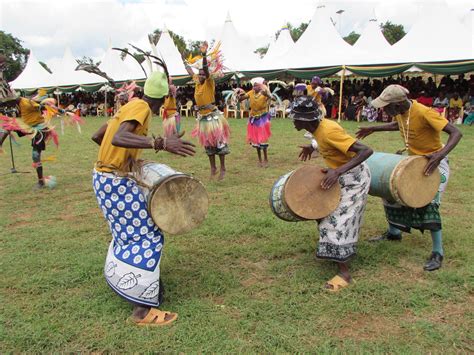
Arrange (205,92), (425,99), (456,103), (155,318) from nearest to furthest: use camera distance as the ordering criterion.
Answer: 1. (155,318)
2. (205,92)
3. (456,103)
4. (425,99)

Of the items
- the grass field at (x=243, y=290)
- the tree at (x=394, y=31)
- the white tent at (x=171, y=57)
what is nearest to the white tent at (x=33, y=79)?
the white tent at (x=171, y=57)

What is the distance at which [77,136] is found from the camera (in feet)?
48.0

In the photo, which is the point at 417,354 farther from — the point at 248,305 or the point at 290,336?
the point at 248,305

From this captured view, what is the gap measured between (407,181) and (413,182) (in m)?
0.06

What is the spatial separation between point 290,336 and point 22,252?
3001mm

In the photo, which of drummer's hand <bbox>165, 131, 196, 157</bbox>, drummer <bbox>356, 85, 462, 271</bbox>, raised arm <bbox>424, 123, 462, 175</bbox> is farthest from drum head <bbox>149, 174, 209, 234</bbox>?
raised arm <bbox>424, 123, 462, 175</bbox>

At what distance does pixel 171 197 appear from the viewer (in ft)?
9.54

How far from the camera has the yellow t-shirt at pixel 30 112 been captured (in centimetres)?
676

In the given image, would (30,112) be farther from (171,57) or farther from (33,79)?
(33,79)

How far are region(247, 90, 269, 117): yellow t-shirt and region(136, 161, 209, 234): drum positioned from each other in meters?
5.72

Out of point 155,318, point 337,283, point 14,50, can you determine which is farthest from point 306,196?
point 14,50

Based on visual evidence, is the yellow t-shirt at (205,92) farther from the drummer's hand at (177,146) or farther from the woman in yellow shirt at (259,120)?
the drummer's hand at (177,146)

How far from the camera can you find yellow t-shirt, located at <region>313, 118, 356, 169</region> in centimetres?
323

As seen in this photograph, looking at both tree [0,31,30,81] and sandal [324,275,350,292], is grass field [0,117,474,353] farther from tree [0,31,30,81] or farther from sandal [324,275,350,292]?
tree [0,31,30,81]
